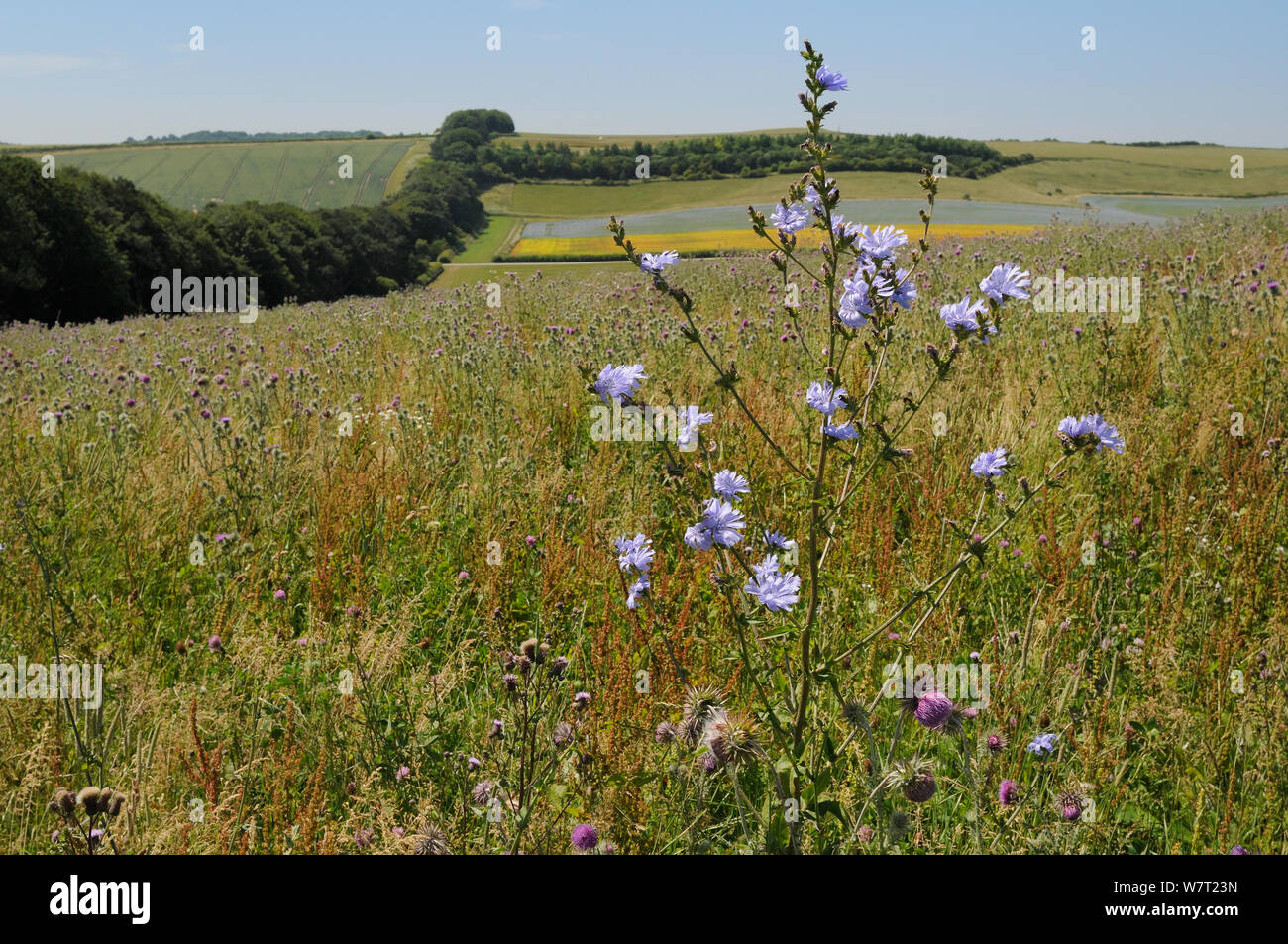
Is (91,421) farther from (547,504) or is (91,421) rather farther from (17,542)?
(547,504)

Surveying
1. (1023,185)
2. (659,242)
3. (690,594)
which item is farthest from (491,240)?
(690,594)

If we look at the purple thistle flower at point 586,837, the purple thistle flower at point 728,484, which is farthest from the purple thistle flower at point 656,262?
the purple thistle flower at point 586,837

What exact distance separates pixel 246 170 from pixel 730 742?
307 ft

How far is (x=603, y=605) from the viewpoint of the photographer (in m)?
2.96

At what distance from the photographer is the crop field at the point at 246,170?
73.1 meters

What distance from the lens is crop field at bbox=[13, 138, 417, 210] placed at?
73.1 m

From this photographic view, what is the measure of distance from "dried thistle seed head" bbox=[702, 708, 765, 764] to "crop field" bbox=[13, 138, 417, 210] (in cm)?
7613

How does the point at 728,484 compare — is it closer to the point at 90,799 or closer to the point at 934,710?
the point at 934,710

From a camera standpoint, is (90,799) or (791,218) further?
(791,218)

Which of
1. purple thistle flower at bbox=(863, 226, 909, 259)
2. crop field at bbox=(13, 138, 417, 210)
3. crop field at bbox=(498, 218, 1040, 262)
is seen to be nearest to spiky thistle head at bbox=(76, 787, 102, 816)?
purple thistle flower at bbox=(863, 226, 909, 259)

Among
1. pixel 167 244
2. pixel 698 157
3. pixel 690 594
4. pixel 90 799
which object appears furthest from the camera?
pixel 698 157

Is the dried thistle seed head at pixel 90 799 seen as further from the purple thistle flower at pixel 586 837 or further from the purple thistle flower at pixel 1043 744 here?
the purple thistle flower at pixel 1043 744

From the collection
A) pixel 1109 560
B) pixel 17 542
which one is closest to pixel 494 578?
pixel 17 542
